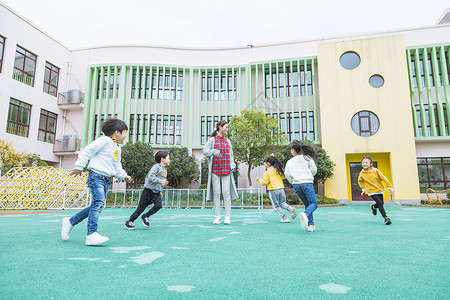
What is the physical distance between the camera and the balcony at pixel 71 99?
22.6 metres

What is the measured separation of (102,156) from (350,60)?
2051 centimetres

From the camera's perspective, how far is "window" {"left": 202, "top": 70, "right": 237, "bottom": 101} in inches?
921

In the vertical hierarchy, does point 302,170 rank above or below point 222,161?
below

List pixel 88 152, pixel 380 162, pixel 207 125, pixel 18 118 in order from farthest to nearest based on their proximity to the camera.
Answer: pixel 207 125 → pixel 380 162 → pixel 18 118 → pixel 88 152

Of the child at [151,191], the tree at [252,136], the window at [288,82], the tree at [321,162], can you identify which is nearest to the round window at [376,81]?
the window at [288,82]

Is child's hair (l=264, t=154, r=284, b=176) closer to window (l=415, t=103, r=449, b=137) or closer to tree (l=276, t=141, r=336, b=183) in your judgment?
tree (l=276, t=141, r=336, b=183)

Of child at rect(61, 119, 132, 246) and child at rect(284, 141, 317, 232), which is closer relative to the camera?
child at rect(61, 119, 132, 246)

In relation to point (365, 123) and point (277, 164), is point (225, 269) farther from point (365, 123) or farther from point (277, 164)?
point (365, 123)

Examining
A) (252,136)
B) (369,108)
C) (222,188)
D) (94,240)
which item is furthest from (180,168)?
(94,240)

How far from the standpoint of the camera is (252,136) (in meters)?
17.2

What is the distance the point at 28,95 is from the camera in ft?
67.1

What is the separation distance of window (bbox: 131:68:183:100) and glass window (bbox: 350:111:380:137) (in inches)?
529

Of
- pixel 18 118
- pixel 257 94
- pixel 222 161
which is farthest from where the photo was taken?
pixel 257 94

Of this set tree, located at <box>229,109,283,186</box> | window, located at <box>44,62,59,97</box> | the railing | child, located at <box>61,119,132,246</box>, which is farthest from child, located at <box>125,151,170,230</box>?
window, located at <box>44,62,59,97</box>
